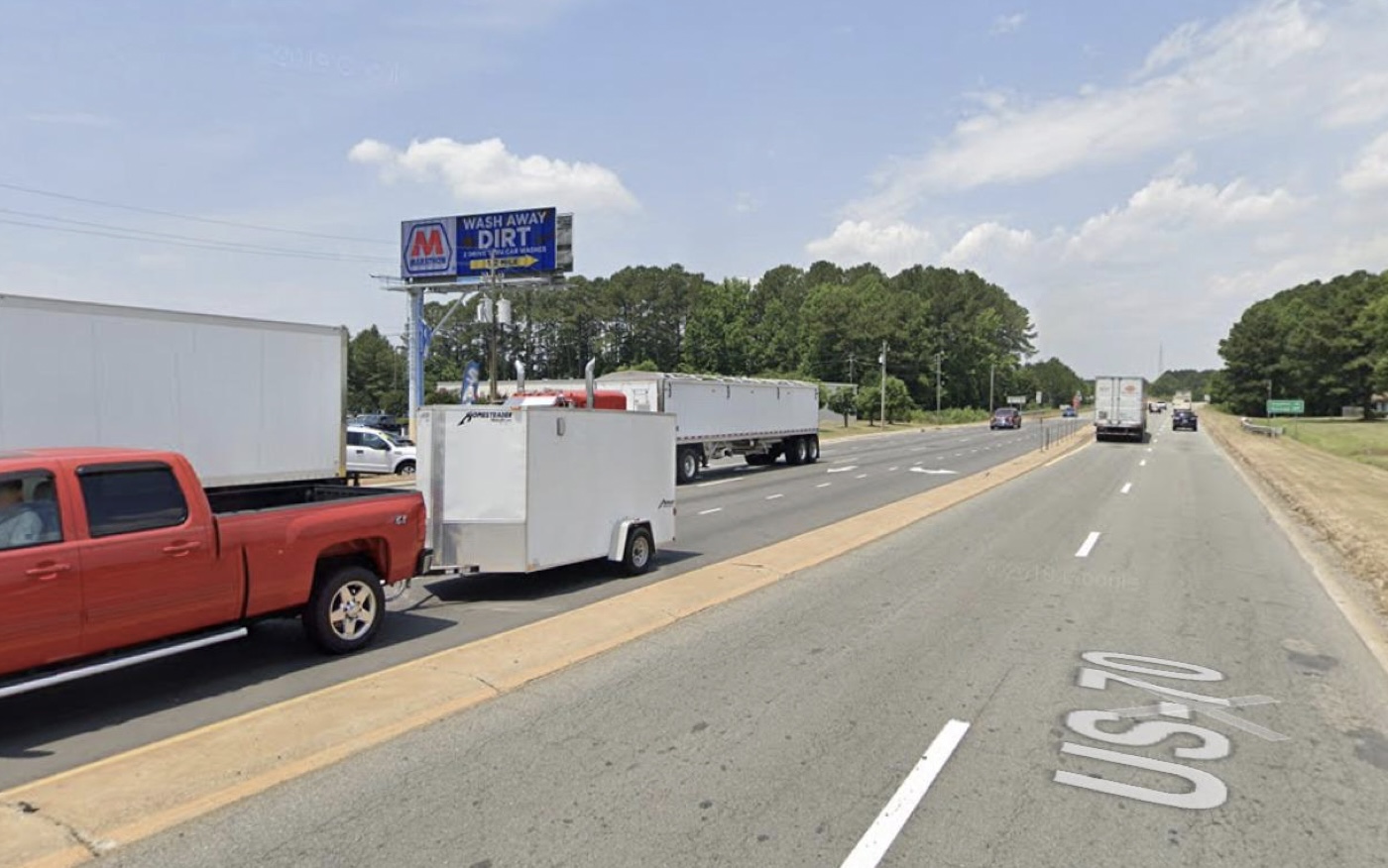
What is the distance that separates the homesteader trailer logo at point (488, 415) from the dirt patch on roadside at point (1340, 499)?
9321 mm

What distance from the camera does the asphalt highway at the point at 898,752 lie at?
13.3 feet

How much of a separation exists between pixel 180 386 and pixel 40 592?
383cm

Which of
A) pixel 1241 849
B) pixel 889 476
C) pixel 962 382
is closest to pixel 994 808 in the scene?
pixel 1241 849

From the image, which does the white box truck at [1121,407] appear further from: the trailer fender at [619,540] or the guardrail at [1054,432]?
the trailer fender at [619,540]

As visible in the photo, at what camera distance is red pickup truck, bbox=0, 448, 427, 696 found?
17.3ft

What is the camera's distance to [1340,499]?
19.1 m

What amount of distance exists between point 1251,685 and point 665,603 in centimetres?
499

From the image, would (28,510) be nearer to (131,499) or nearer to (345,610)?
(131,499)

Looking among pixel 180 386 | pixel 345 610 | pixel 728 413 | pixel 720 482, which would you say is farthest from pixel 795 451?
pixel 345 610

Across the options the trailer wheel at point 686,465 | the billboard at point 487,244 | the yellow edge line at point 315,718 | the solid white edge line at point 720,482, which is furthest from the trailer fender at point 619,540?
the billboard at point 487,244

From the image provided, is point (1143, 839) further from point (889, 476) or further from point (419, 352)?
point (419, 352)

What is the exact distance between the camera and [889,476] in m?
26.2

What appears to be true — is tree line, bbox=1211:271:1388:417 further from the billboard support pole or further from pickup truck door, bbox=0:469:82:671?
pickup truck door, bbox=0:469:82:671

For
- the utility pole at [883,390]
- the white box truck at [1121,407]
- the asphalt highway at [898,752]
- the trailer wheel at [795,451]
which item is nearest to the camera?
the asphalt highway at [898,752]
